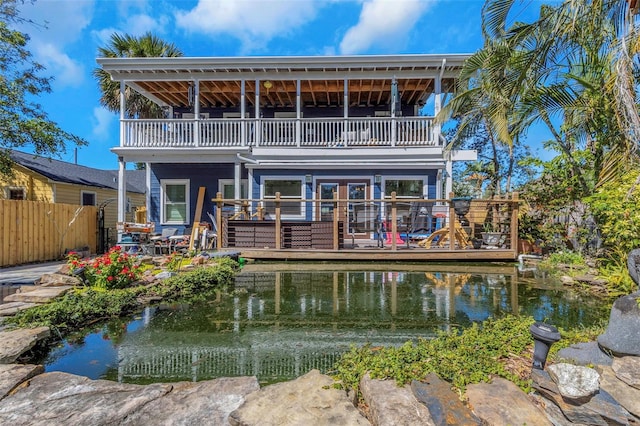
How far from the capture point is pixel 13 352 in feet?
8.94

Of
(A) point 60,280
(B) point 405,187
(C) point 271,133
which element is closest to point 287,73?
(C) point 271,133

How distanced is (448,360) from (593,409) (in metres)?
0.85

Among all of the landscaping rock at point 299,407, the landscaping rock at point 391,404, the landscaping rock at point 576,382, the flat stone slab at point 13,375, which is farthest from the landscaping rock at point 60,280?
the landscaping rock at point 576,382

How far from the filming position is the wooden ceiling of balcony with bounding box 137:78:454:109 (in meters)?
11.1

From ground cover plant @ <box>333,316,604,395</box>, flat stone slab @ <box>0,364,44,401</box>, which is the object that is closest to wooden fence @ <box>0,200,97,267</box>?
flat stone slab @ <box>0,364,44,401</box>

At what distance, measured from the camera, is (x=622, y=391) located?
2160mm

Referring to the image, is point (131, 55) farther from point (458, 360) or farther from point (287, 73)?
point (458, 360)

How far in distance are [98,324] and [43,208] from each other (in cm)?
698

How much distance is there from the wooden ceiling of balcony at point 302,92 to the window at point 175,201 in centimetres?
334

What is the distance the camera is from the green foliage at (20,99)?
813cm

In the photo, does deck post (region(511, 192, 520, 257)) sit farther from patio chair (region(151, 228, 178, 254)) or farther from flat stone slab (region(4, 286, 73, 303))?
patio chair (region(151, 228, 178, 254))

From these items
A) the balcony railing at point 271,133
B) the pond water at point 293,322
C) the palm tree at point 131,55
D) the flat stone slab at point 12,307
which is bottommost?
the pond water at point 293,322

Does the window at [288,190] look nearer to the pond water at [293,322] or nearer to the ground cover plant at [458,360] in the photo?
the pond water at [293,322]

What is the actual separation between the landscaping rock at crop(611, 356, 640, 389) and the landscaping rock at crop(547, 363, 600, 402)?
461mm
